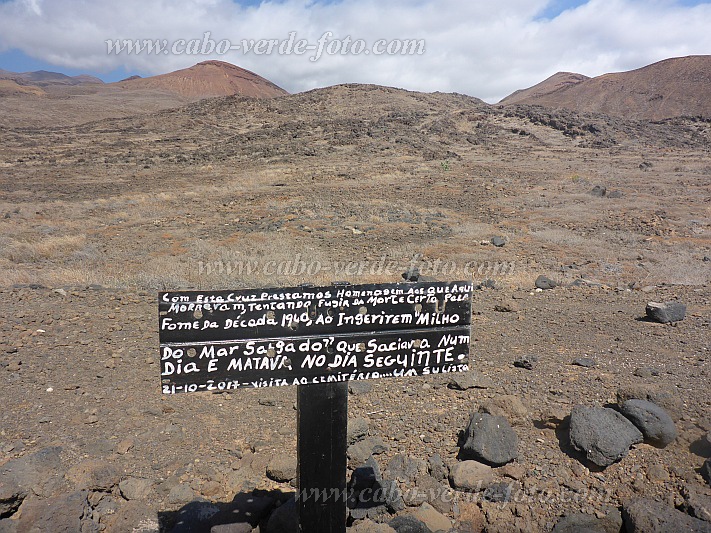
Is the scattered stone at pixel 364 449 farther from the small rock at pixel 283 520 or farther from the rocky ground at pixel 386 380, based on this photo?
the small rock at pixel 283 520

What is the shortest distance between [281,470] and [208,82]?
94648 millimetres

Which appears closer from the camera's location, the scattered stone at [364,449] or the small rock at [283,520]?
the small rock at [283,520]

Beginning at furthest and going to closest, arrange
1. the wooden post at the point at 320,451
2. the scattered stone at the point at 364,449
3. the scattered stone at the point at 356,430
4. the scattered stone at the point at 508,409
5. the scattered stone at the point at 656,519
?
the scattered stone at the point at 508,409 → the scattered stone at the point at 356,430 → the scattered stone at the point at 364,449 → the scattered stone at the point at 656,519 → the wooden post at the point at 320,451

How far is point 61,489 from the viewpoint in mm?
3539

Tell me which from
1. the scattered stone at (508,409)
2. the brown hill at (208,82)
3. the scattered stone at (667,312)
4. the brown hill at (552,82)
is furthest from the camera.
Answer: the brown hill at (552,82)

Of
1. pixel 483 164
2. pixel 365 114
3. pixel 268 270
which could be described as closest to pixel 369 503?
pixel 268 270

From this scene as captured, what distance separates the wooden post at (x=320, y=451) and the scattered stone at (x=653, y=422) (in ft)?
8.14

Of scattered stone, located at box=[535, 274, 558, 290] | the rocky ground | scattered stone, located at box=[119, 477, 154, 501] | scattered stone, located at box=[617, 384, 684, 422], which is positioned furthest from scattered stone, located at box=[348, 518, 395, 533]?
scattered stone, located at box=[535, 274, 558, 290]

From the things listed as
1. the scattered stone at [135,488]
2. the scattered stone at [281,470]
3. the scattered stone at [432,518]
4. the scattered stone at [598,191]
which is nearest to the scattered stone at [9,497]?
the scattered stone at [135,488]

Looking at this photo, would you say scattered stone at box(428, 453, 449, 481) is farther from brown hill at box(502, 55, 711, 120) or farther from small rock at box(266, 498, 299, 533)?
brown hill at box(502, 55, 711, 120)

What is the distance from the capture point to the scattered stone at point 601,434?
12.3ft

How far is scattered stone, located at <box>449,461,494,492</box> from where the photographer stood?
3719 mm

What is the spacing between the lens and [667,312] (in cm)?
661

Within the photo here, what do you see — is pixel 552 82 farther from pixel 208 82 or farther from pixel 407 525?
pixel 407 525
